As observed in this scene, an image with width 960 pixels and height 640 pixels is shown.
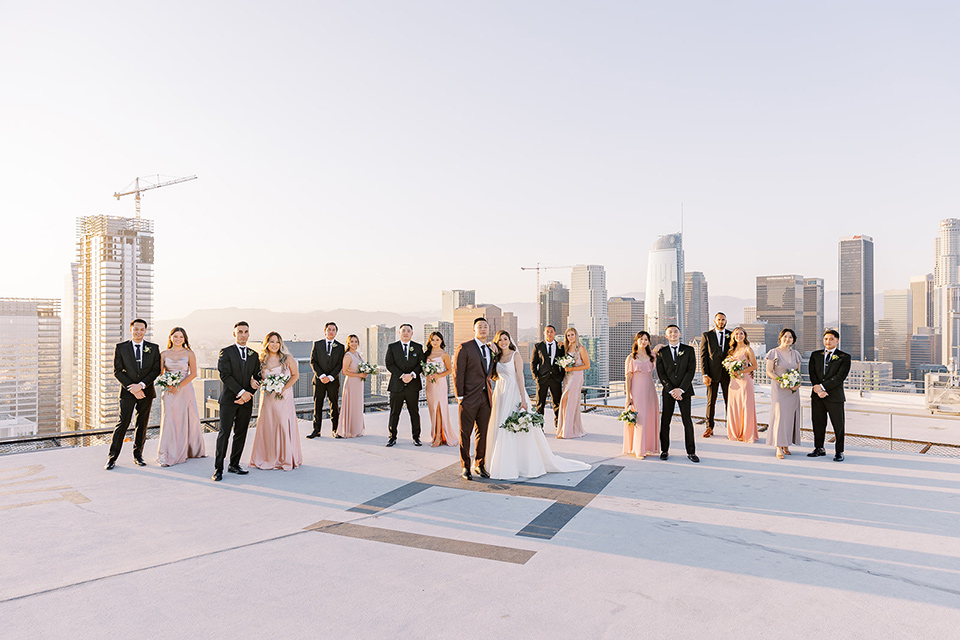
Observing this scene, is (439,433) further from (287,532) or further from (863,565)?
(863,565)

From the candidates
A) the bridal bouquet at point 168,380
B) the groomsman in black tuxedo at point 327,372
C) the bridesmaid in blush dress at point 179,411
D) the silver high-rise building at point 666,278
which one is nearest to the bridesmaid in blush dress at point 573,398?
the groomsman in black tuxedo at point 327,372

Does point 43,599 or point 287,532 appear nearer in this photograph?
point 43,599

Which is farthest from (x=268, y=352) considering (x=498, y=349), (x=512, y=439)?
(x=512, y=439)

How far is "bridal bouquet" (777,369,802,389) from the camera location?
26.1 ft

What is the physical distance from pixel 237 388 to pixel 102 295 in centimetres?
6095

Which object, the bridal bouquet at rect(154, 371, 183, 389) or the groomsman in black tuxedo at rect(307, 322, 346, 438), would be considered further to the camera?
the groomsman in black tuxedo at rect(307, 322, 346, 438)

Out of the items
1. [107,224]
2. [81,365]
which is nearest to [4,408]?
[81,365]

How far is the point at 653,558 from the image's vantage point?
417 centimetres

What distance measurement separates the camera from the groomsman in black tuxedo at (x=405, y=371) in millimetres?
9266

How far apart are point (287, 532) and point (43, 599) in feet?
5.65

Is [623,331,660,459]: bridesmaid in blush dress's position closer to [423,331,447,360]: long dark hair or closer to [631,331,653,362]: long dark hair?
[631,331,653,362]: long dark hair

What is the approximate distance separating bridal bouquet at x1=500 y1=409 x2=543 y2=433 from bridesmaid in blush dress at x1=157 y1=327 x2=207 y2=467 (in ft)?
15.2

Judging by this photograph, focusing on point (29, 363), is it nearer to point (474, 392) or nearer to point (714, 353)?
point (474, 392)

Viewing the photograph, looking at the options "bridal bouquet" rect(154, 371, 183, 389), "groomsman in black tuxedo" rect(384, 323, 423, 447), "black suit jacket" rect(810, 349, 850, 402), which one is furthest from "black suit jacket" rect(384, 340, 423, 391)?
"black suit jacket" rect(810, 349, 850, 402)
